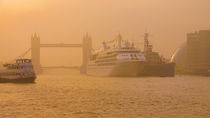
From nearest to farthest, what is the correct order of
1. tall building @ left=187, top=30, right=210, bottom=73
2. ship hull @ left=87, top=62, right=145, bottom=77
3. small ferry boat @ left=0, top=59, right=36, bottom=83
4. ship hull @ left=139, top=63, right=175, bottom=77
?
small ferry boat @ left=0, top=59, right=36, bottom=83 < ship hull @ left=87, top=62, right=145, bottom=77 < ship hull @ left=139, top=63, right=175, bottom=77 < tall building @ left=187, top=30, right=210, bottom=73

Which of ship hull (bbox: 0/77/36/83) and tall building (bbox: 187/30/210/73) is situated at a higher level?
tall building (bbox: 187/30/210/73)

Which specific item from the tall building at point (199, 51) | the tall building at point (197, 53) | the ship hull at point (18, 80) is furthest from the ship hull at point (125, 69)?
the tall building at point (199, 51)

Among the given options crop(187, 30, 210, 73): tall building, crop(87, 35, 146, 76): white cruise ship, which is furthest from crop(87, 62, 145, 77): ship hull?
crop(187, 30, 210, 73): tall building

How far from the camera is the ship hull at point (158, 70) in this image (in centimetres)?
8997

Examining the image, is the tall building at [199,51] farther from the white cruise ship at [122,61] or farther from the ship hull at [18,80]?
the ship hull at [18,80]

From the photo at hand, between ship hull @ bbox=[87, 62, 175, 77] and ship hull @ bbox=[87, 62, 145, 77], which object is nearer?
ship hull @ bbox=[87, 62, 145, 77]

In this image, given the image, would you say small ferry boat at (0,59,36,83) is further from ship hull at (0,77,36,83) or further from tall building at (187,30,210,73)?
tall building at (187,30,210,73)

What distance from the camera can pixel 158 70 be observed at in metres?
91.7

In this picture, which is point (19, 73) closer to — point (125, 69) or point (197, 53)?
point (125, 69)

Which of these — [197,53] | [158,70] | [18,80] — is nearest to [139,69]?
[158,70]

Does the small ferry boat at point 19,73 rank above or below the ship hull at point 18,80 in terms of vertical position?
above

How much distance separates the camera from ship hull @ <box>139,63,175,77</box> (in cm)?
8997

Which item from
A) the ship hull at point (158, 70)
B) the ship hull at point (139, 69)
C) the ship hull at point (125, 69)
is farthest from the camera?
the ship hull at point (158, 70)

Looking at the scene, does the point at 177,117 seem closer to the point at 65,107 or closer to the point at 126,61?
the point at 65,107
